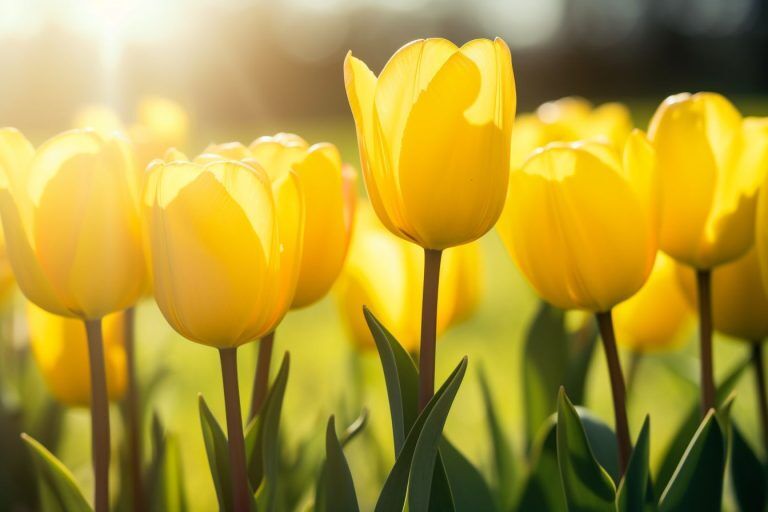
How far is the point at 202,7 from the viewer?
1291 cm

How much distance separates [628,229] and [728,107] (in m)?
0.19

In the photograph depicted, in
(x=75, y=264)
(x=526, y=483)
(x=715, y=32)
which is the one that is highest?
(x=715, y=32)

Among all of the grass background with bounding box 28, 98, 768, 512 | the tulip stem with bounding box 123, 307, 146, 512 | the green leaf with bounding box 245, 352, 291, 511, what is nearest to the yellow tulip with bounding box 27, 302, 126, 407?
the tulip stem with bounding box 123, 307, 146, 512

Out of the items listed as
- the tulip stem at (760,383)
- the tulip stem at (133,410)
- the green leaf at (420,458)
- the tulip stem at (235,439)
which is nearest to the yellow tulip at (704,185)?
the tulip stem at (760,383)

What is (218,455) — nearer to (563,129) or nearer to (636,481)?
(636,481)

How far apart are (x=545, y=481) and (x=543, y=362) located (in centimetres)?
22

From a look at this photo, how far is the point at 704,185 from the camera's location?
0.75 meters

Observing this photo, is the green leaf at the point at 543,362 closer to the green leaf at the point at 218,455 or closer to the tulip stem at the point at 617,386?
the tulip stem at the point at 617,386

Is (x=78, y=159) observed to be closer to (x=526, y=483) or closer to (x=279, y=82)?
(x=526, y=483)

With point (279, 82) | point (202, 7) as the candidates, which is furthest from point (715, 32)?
point (202, 7)

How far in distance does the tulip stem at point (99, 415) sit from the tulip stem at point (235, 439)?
0.10m

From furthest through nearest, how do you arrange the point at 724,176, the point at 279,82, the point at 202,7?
the point at 279,82 < the point at 202,7 < the point at 724,176

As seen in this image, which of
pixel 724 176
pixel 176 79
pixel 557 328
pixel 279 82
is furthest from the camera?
pixel 279 82

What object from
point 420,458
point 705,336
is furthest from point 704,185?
point 420,458
